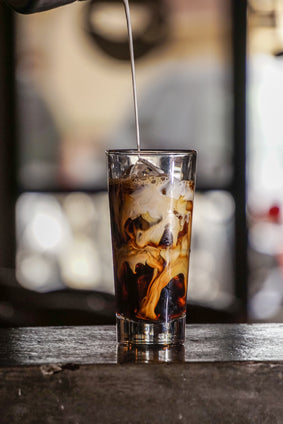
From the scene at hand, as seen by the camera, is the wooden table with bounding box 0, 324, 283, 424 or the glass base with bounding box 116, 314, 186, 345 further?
the glass base with bounding box 116, 314, 186, 345

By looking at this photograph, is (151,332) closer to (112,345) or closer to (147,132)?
(112,345)

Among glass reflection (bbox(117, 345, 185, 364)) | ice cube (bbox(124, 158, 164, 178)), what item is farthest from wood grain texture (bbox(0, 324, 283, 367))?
ice cube (bbox(124, 158, 164, 178))

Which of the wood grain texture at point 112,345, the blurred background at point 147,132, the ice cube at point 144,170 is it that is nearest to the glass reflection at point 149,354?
the wood grain texture at point 112,345

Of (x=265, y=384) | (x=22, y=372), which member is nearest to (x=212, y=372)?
(x=265, y=384)

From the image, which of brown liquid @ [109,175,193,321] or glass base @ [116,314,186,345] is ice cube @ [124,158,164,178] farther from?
glass base @ [116,314,186,345]

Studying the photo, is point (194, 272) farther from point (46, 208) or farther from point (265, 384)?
point (265, 384)

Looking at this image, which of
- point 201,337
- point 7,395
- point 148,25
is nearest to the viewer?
point 7,395

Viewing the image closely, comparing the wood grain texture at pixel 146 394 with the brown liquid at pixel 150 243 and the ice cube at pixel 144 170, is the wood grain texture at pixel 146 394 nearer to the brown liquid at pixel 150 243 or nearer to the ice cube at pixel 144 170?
the brown liquid at pixel 150 243
